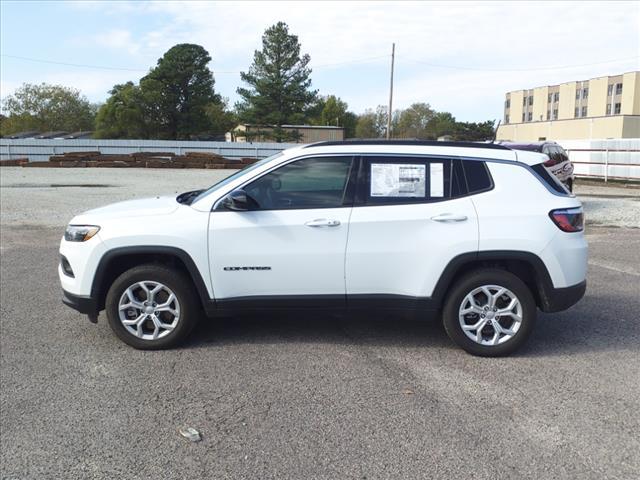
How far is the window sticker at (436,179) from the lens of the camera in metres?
4.88

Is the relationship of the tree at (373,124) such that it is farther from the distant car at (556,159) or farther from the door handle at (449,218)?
the door handle at (449,218)

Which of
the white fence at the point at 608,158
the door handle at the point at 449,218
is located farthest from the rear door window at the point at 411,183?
the white fence at the point at 608,158

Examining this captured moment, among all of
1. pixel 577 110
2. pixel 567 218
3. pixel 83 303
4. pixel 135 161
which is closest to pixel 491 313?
pixel 567 218

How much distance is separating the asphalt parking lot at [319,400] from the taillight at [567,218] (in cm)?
109

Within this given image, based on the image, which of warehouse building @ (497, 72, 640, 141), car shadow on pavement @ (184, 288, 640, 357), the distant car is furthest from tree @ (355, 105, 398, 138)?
car shadow on pavement @ (184, 288, 640, 357)

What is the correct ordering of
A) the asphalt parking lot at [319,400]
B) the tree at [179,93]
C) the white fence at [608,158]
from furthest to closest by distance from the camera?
the tree at [179,93], the white fence at [608,158], the asphalt parking lot at [319,400]

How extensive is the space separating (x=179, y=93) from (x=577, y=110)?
64.0 metres

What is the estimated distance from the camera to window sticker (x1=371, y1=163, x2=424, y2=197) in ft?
16.0

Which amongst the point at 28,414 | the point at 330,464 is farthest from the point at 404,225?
the point at 28,414

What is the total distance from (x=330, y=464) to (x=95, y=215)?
10.1ft

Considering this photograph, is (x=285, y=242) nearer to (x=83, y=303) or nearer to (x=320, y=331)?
(x=320, y=331)

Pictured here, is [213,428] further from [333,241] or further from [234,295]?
[333,241]

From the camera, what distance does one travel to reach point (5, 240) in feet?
34.7

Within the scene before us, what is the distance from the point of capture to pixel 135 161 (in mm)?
36938
